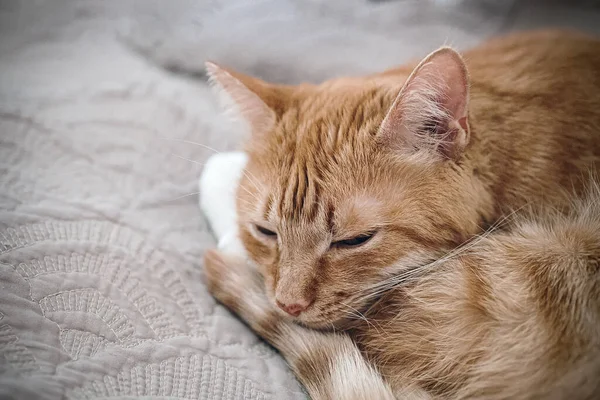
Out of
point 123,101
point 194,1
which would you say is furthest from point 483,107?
point 194,1

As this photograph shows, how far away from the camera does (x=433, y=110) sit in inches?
37.9

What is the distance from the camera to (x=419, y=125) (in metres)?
0.99

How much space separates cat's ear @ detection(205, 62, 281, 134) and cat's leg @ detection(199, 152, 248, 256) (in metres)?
0.13

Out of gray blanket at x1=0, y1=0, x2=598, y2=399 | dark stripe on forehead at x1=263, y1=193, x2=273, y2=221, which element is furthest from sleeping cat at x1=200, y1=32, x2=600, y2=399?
gray blanket at x1=0, y1=0, x2=598, y2=399

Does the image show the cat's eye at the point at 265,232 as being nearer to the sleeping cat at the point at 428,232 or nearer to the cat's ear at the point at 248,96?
the sleeping cat at the point at 428,232

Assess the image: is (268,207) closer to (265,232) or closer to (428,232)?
(265,232)

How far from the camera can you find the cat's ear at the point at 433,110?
2.99ft

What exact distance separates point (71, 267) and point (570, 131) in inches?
41.4

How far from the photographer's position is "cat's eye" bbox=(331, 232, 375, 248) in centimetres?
100

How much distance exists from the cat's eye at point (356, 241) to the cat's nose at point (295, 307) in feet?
0.41

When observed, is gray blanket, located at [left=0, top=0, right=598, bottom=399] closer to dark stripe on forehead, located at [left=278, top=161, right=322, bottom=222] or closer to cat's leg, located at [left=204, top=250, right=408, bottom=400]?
cat's leg, located at [left=204, top=250, right=408, bottom=400]

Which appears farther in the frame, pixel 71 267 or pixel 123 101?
pixel 123 101

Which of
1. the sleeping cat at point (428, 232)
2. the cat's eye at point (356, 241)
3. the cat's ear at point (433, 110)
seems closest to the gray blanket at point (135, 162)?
the sleeping cat at point (428, 232)

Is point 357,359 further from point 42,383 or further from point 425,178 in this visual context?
point 42,383
